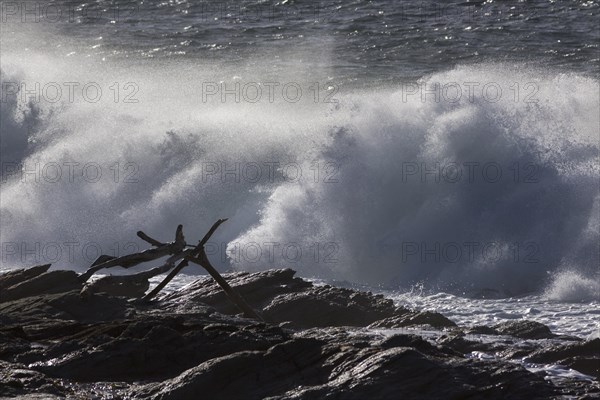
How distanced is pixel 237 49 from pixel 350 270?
43.5 feet

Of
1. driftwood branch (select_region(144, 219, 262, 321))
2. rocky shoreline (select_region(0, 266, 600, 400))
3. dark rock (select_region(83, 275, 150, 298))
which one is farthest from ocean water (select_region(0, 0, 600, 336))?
dark rock (select_region(83, 275, 150, 298))

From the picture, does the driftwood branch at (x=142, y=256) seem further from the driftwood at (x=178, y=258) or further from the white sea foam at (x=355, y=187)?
the white sea foam at (x=355, y=187)

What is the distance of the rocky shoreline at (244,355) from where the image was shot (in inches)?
348

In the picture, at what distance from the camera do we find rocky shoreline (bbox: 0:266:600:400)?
29.0ft

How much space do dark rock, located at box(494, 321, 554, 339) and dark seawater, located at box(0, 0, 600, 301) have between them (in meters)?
3.82

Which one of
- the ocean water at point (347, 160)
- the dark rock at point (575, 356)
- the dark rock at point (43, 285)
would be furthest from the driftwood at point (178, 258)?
the ocean water at point (347, 160)

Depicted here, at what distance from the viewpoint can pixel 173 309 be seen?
12.0 m

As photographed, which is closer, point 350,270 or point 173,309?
point 173,309

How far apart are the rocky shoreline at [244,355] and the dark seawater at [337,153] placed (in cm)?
513

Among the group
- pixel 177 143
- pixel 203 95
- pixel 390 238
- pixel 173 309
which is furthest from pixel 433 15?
pixel 173 309

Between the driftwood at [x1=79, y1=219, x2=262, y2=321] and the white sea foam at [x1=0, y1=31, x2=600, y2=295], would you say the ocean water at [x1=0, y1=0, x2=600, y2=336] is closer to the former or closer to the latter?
the white sea foam at [x1=0, y1=31, x2=600, y2=295]

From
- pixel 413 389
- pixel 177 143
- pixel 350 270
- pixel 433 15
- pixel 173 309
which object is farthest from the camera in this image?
pixel 433 15

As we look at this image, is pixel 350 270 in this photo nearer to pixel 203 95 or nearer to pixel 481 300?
pixel 481 300

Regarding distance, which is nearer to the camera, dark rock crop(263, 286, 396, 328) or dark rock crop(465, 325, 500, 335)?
dark rock crop(465, 325, 500, 335)
